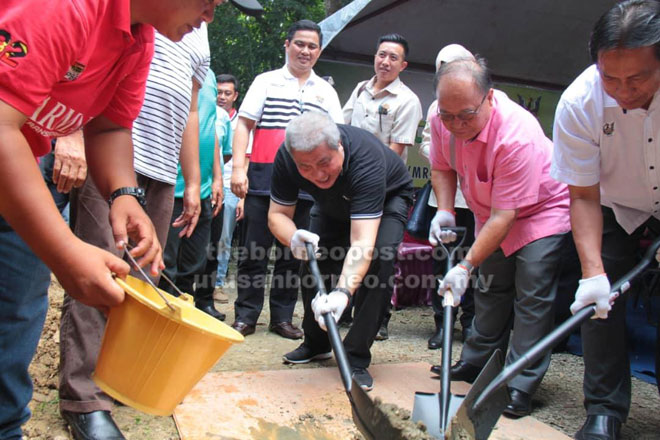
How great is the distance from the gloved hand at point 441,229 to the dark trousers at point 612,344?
732 millimetres

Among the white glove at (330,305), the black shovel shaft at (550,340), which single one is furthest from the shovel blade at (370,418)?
the white glove at (330,305)

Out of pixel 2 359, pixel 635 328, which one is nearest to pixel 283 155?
pixel 2 359

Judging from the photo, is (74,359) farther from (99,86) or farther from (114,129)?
(99,86)

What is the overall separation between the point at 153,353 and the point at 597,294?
5.44ft

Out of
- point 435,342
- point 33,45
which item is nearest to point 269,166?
point 435,342

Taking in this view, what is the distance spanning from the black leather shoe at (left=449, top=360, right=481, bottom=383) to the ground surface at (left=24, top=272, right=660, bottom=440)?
0.32m

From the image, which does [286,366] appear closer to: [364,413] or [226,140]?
[364,413]

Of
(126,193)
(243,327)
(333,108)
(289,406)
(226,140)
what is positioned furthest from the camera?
(226,140)

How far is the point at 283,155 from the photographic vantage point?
293cm

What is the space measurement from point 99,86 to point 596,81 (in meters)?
1.77

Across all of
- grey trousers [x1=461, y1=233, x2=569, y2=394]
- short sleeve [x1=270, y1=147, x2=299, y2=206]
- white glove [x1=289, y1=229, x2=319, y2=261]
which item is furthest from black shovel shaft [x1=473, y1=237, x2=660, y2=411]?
short sleeve [x1=270, y1=147, x2=299, y2=206]

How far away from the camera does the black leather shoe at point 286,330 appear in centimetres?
361

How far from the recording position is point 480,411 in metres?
1.94

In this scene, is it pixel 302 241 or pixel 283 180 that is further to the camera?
pixel 283 180
